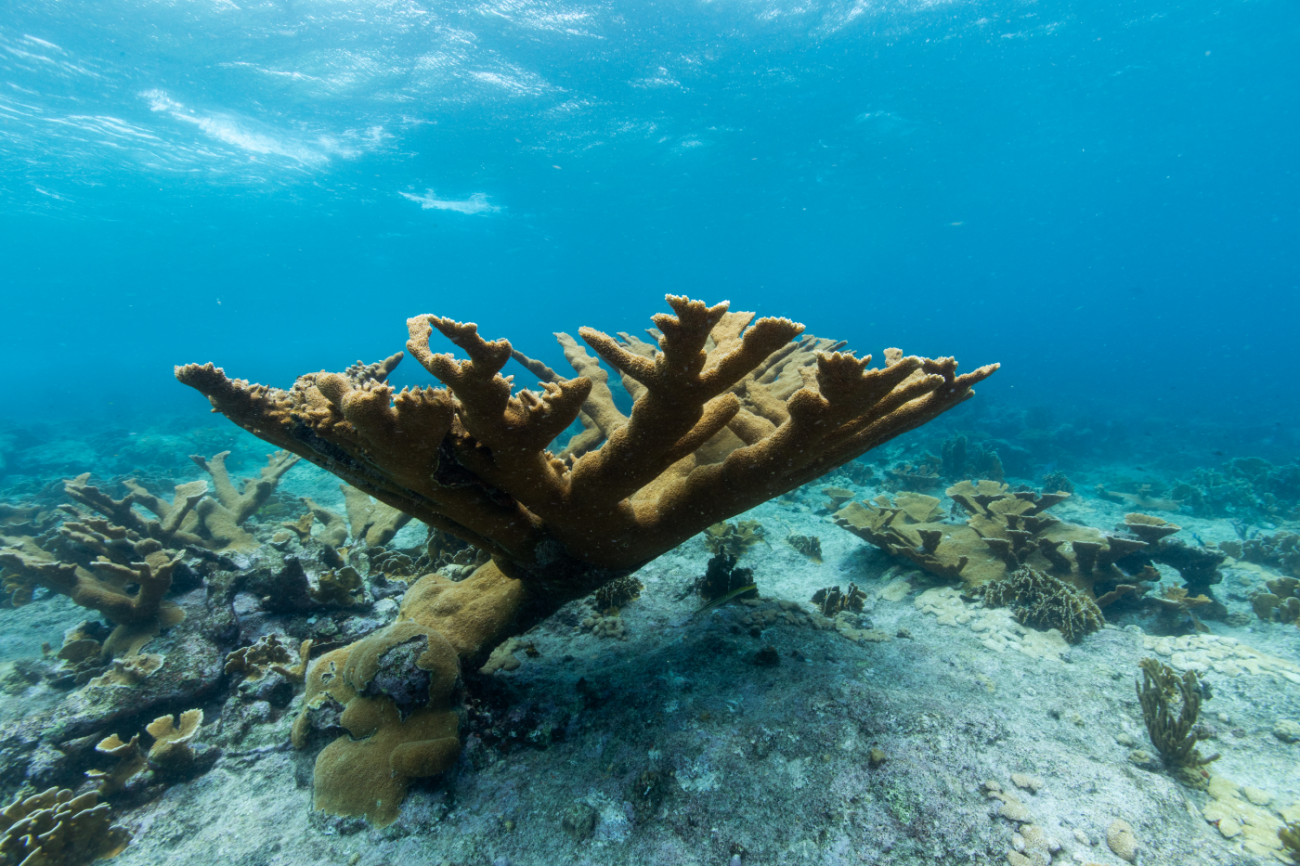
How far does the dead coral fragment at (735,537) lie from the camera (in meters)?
6.91

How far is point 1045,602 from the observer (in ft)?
16.3

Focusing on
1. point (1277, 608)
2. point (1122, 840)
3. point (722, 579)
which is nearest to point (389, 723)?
point (722, 579)

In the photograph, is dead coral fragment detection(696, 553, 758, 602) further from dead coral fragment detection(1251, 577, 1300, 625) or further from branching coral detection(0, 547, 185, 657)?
dead coral fragment detection(1251, 577, 1300, 625)

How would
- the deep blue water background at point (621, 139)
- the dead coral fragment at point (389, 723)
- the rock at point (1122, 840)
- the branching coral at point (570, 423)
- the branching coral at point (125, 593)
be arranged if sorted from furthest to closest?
the deep blue water background at point (621, 139)
the branching coral at point (125, 593)
the dead coral fragment at point (389, 723)
the rock at point (1122, 840)
the branching coral at point (570, 423)

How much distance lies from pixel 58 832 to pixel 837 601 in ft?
20.3

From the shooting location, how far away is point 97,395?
4309 centimetres

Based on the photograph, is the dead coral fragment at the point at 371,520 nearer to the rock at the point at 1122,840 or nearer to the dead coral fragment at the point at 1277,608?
the rock at the point at 1122,840

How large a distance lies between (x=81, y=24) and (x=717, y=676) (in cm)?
3410

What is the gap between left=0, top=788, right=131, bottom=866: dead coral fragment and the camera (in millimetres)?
2818

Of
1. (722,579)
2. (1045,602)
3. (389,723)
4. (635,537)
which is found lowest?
(389,723)

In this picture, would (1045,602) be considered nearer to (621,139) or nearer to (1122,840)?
(1122,840)

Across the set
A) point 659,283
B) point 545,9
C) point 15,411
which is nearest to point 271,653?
point 545,9

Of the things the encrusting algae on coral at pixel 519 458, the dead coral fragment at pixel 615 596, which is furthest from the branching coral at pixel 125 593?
the dead coral fragment at pixel 615 596

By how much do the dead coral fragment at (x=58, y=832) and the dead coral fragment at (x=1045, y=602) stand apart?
7512mm
